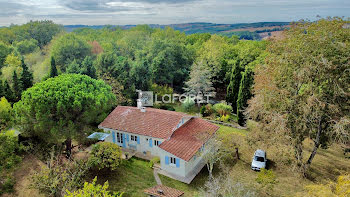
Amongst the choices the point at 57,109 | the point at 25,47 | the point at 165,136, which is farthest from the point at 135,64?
the point at 25,47

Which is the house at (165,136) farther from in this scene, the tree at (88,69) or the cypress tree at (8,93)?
Answer: the cypress tree at (8,93)

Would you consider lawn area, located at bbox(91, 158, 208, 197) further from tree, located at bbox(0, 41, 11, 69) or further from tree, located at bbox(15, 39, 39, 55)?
tree, located at bbox(15, 39, 39, 55)

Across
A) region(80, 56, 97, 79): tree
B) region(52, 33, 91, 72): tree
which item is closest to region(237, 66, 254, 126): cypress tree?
region(80, 56, 97, 79): tree

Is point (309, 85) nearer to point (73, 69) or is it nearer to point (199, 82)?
point (199, 82)

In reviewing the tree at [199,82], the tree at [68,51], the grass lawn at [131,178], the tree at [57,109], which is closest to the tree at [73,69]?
the tree at [68,51]

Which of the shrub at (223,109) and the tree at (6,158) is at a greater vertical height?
the tree at (6,158)

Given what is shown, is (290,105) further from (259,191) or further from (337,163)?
(337,163)
